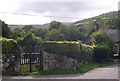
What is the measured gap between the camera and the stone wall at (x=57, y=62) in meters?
12.3

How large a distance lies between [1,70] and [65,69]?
4.73 m

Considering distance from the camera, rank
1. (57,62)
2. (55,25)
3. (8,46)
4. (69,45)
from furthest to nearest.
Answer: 1. (55,25)
2. (69,45)
3. (57,62)
4. (8,46)

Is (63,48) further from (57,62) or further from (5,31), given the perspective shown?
(5,31)

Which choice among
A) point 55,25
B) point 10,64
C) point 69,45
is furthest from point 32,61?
point 55,25

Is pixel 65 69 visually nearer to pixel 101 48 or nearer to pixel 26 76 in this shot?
pixel 26 76

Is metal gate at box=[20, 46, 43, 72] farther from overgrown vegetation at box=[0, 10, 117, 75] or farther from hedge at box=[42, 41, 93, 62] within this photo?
hedge at box=[42, 41, 93, 62]

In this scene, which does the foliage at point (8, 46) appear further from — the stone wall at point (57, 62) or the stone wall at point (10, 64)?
the stone wall at point (57, 62)

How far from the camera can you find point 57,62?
1276cm

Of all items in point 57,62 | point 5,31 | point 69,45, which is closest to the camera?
point 57,62

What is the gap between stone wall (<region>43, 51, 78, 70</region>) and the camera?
485 inches

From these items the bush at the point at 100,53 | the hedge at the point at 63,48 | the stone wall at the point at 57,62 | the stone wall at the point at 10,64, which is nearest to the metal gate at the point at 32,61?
the stone wall at the point at 57,62

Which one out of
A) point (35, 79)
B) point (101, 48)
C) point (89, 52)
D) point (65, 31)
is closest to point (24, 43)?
point (89, 52)

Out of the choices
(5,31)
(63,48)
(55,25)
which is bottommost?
(63,48)

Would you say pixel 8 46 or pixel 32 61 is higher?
pixel 8 46
